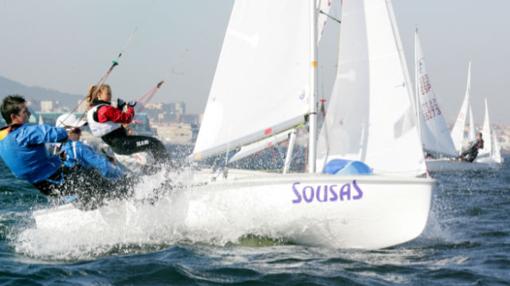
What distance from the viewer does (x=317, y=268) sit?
5.71m

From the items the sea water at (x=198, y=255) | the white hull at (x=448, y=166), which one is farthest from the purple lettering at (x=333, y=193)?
the white hull at (x=448, y=166)

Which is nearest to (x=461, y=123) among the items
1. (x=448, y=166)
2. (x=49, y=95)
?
(x=448, y=166)

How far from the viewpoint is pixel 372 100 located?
755 centimetres

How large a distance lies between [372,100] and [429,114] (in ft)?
66.0

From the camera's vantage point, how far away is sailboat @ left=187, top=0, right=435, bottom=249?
21.0ft

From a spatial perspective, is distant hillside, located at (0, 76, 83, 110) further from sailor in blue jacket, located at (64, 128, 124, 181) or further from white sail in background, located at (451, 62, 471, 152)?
white sail in background, located at (451, 62, 471, 152)

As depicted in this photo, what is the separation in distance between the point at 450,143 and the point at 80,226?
22.7 metres

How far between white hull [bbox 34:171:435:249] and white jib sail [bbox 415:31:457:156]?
20.3 meters

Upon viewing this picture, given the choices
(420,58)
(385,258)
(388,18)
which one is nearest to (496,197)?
(388,18)

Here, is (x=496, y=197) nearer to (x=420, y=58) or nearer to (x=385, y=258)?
(x=385, y=258)

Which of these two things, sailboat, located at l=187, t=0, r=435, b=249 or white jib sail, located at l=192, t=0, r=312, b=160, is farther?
white jib sail, located at l=192, t=0, r=312, b=160

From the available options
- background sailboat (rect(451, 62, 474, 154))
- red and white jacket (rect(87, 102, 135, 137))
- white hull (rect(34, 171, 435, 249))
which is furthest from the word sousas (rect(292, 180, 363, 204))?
background sailboat (rect(451, 62, 474, 154))

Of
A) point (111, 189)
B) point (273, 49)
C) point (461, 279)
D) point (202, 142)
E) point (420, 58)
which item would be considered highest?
point (420, 58)

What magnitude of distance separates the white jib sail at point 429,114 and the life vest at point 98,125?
67.4ft
